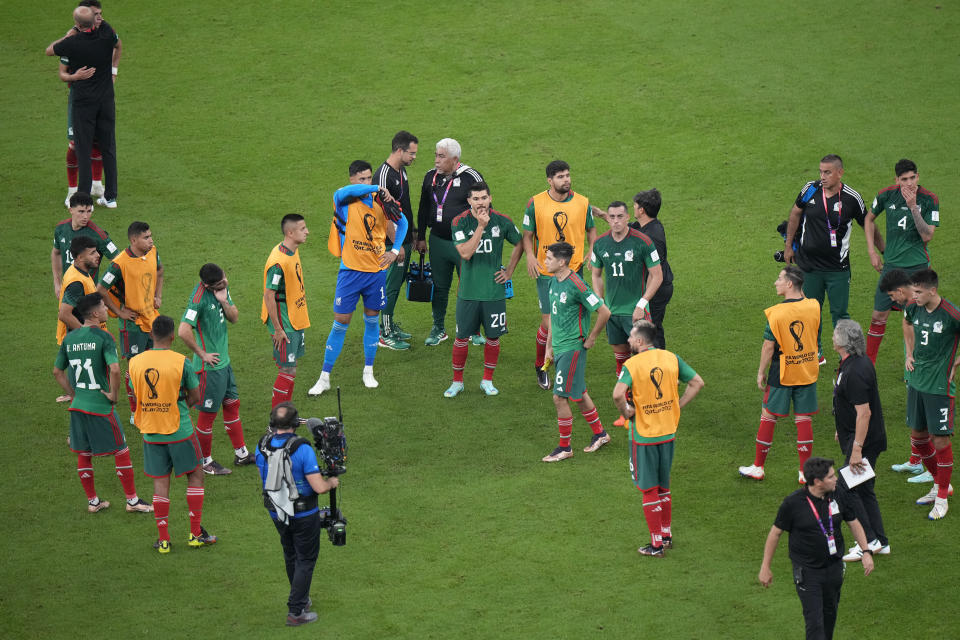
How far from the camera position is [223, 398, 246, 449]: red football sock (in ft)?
32.1

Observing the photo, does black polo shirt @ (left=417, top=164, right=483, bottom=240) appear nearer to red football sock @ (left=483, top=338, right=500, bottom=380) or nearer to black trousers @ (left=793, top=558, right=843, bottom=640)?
red football sock @ (left=483, top=338, right=500, bottom=380)

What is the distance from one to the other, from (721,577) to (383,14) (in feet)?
50.2

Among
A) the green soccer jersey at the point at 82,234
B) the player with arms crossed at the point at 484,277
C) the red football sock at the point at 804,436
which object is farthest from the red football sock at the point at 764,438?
the green soccer jersey at the point at 82,234

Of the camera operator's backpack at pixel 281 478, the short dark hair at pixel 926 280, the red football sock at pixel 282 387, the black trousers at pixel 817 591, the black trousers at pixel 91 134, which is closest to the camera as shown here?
the black trousers at pixel 817 591

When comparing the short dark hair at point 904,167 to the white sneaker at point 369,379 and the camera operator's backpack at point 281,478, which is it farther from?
the camera operator's backpack at point 281,478

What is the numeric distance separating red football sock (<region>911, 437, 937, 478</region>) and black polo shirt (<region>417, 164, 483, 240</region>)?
16.9 ft

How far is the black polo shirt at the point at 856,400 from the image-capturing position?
7.93 meters

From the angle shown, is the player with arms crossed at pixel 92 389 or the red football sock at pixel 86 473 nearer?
the player with arms crossed at pixel 92 389

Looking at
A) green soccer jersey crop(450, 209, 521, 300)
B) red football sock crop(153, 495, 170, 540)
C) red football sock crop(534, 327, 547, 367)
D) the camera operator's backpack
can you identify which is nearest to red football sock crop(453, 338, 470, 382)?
green soccer jersey crop(450, 209, 521, 300)

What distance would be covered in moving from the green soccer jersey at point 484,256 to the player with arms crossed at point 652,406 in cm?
299

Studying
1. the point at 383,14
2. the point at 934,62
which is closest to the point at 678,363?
the point at 934,62

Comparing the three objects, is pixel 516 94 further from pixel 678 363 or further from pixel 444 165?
pixel 678 363

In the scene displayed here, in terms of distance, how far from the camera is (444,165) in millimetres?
11625

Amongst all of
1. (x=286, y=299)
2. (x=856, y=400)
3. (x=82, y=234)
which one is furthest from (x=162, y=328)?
(x=856, y=400)
